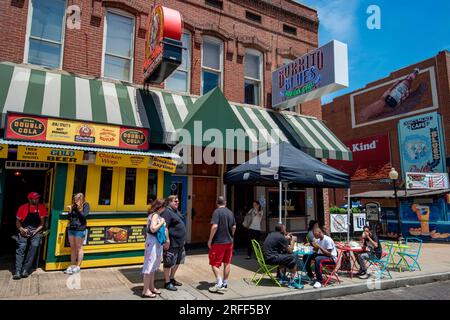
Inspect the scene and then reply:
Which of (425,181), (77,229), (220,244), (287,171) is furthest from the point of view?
(425,181)

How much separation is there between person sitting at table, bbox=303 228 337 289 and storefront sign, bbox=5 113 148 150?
191 inches

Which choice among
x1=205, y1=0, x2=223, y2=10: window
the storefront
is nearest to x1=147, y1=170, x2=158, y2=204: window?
the storefront

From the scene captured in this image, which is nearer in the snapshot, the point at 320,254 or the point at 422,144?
the point at 320,254

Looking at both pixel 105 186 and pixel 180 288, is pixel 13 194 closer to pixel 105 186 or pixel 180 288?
pixel 105 186

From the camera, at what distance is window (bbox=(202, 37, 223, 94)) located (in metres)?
11.6

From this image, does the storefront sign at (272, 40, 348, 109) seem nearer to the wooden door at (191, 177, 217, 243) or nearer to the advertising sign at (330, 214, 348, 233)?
the wooden door at (191, 177, 217, 243)

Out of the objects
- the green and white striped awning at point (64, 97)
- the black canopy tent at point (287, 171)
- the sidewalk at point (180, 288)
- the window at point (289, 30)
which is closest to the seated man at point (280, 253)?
the sidewalk at point (180, 288)

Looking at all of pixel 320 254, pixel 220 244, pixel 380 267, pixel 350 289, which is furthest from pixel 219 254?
pixel 380 267

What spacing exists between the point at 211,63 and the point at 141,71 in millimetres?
2896

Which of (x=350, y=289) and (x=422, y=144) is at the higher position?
(x=422, y=144)

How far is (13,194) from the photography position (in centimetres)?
1010

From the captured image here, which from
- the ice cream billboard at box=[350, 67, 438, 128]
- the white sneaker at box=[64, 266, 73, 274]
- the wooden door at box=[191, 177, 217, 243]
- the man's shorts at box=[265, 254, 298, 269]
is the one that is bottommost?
the white sneaker at box=[64, 266, 73, 274]

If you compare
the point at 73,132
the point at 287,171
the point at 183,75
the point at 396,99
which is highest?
the point at 396,99
